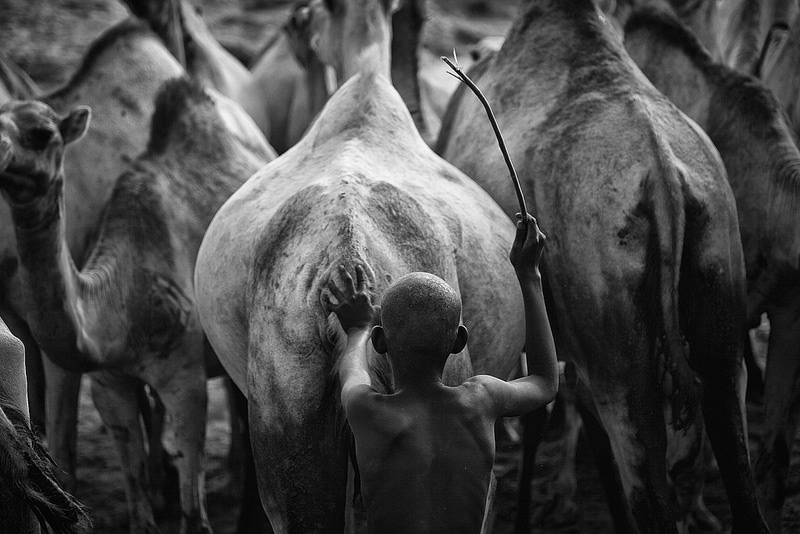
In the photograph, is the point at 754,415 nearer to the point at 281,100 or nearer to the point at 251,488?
the point at 251,488

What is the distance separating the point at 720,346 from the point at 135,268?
2797 millimetres

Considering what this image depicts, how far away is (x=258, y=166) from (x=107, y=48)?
1672 millimetres

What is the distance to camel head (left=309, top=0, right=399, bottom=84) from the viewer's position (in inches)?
253

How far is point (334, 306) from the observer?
12.0ft

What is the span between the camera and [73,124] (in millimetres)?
5758

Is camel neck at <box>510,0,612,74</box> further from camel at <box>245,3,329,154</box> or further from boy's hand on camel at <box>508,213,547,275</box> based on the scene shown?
camel at <box>245,3,329,154</box>

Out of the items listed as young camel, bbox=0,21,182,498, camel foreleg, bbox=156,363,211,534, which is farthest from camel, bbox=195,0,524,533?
young camel, bbox=0,21,182,498

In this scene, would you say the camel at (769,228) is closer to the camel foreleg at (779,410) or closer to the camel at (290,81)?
the camel foreleg at (779,410)

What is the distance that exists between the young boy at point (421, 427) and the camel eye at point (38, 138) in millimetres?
2565

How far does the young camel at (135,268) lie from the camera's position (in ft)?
16.9

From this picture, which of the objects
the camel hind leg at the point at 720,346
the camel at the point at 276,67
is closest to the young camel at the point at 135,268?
the camel at the point at 276,67

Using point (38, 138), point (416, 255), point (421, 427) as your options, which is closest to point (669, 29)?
point (416, 255)

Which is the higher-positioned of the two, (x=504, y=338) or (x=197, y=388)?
(x=504, y=338)

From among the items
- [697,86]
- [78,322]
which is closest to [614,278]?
[697,86]
